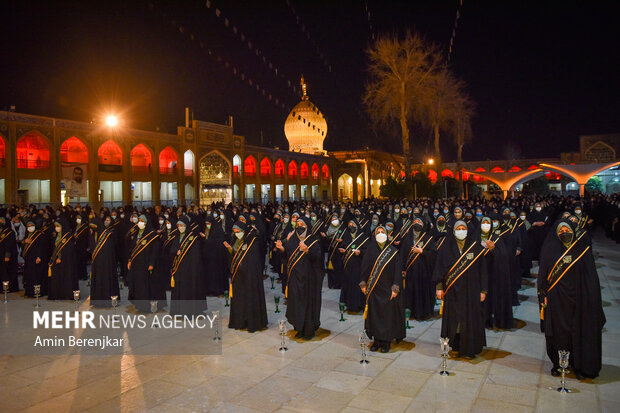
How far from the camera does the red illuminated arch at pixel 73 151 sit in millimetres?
28953

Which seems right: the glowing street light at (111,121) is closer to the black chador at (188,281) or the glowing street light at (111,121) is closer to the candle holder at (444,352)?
the black chador at (188,281)

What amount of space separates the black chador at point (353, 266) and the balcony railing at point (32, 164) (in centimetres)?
2485

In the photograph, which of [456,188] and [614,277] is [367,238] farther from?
[456,188]

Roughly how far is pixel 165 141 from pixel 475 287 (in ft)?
104

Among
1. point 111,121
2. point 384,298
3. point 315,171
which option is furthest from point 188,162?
point 384,298

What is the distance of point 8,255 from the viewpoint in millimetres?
10367

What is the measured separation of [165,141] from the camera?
113ft

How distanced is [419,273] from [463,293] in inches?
93.7

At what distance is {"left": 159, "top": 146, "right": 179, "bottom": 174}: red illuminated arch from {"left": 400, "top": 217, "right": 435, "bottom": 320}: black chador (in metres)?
29.7

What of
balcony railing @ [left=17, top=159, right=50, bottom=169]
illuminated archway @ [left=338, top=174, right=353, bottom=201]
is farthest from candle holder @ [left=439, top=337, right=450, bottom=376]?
illuminated archway @ [left=338, top=174, right=353, bottom=201]

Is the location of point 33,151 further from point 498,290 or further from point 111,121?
point 498,290

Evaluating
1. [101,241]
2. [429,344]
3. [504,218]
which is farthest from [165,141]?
[429,344]

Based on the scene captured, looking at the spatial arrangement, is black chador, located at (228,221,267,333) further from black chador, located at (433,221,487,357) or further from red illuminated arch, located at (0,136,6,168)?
red illuminated arch, located at (0,136,6,168)

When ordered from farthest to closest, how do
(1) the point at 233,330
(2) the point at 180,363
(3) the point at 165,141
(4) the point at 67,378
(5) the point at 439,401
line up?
(3) the point at 165,141, (1) the point at 233,330, (2) the point at 180,363, (4) the point at 67,378, (5) the point at 439,401
